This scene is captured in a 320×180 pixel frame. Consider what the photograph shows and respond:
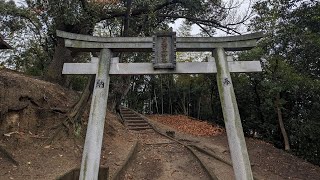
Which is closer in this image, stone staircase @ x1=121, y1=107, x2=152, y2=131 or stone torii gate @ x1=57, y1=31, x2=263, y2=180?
stone torii gate @ x1=57, y1=31, x2=263, y2=180

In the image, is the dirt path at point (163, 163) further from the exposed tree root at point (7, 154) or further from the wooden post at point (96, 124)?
the wooden post at point (96, 124)

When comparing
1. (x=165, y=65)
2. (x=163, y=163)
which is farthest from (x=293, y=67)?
(x=165, y=65)

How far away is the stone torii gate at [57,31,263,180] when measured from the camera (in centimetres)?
579

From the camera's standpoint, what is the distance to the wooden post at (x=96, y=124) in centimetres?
543

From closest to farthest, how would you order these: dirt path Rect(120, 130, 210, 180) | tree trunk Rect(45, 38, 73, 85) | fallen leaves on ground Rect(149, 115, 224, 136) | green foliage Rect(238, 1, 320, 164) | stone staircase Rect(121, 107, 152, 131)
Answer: dirt path Rect(120, 130, 210, 180)
green foliage Rect(238, 1, 320, 164)
tree trunk Rect(45, 38, 73, 85)
stone staircase Rect(121, 107, 152, 131)
fallen leaves on ground Rect(149, 115, 224, 136)

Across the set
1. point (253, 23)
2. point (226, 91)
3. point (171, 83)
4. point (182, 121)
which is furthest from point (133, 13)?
point (171, 83)

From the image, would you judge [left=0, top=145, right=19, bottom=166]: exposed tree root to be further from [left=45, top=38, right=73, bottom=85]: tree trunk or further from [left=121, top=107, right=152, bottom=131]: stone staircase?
[left=121, top=107, right=152, bottom=131]: stone staircase

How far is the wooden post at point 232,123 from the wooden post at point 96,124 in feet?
7.78

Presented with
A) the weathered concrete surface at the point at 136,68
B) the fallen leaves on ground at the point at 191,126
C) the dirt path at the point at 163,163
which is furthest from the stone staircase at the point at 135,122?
the weathered concrete surface at the point at 136,68

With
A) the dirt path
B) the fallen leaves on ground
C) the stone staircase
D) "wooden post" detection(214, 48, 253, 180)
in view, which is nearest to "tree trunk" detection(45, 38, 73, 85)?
the stone staircase

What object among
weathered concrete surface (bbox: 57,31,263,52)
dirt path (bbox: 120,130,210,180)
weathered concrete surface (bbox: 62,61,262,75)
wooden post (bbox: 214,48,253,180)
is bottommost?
dirt path (bbox: 120,130,210,180)

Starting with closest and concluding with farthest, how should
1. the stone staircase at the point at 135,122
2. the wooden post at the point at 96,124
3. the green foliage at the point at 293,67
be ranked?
the wooden post at the point at 96,124 → the green foliage at the point at 293,67 → the stone staircase at the point at 135,122

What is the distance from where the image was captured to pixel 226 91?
19.9 ft

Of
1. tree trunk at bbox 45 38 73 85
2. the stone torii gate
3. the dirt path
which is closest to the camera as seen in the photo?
the stone torii gate
